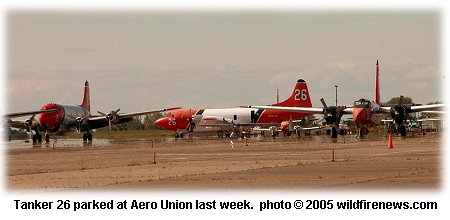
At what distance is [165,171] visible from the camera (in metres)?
25.4

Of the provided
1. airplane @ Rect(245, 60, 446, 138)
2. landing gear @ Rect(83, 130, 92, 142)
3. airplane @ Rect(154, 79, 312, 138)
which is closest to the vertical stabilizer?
airplane @ Rect(245, 60, 446, 138)

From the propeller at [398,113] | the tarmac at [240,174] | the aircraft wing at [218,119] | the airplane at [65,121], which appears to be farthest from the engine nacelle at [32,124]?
the tarmac at [240,174]

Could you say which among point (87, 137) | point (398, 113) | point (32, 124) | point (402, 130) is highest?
point (398, 113)

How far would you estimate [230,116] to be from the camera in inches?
3620

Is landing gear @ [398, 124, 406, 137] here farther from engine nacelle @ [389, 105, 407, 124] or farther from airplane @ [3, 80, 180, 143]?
airplane @ [3, 80, 180, 143]

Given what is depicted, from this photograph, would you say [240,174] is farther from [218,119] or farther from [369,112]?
[218,119]

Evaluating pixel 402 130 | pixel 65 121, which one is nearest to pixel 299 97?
pixel 402 130

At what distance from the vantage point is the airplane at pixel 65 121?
68.4 meters

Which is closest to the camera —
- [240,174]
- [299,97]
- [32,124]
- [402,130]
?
[240,174]

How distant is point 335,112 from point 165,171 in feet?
135

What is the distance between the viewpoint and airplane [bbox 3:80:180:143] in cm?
6838

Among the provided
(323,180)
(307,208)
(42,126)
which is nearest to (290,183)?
(323,180)

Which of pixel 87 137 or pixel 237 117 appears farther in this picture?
pixel 237 117

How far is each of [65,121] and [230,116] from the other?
26.3 m
